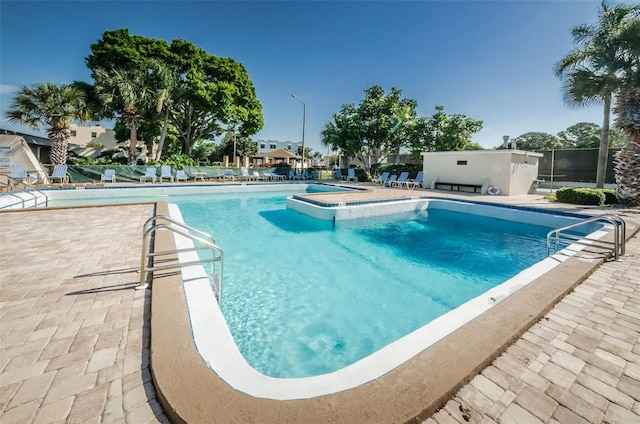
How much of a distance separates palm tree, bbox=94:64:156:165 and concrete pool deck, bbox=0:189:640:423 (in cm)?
1889

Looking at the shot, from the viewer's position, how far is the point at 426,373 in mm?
1886

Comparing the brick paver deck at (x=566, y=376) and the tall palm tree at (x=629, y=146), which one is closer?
the brick paver deck at (x=566, y=376)

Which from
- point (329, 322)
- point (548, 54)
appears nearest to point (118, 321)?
point (329, 322)

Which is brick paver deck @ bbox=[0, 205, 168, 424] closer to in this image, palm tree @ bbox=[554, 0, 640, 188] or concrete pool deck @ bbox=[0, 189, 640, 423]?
concrete pool deck @ bbox=[0, 189, 640, 423]

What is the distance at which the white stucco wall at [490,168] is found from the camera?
1435cm

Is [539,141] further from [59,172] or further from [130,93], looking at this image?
[59,172]

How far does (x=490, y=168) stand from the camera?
14977mm

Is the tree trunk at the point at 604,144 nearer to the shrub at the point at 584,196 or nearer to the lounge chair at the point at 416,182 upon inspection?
the shrub at the point at 584,196

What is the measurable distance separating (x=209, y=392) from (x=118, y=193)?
50.1 feet

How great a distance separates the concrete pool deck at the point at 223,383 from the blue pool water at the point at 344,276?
1.28 meters

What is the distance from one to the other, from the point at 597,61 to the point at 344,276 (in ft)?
45.2

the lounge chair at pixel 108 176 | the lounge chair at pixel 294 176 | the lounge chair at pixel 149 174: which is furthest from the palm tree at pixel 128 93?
the lounge chair at pixel 294 176

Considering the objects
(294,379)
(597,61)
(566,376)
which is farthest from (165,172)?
(597,61)

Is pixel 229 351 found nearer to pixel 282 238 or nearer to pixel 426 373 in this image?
pixel 426 373
